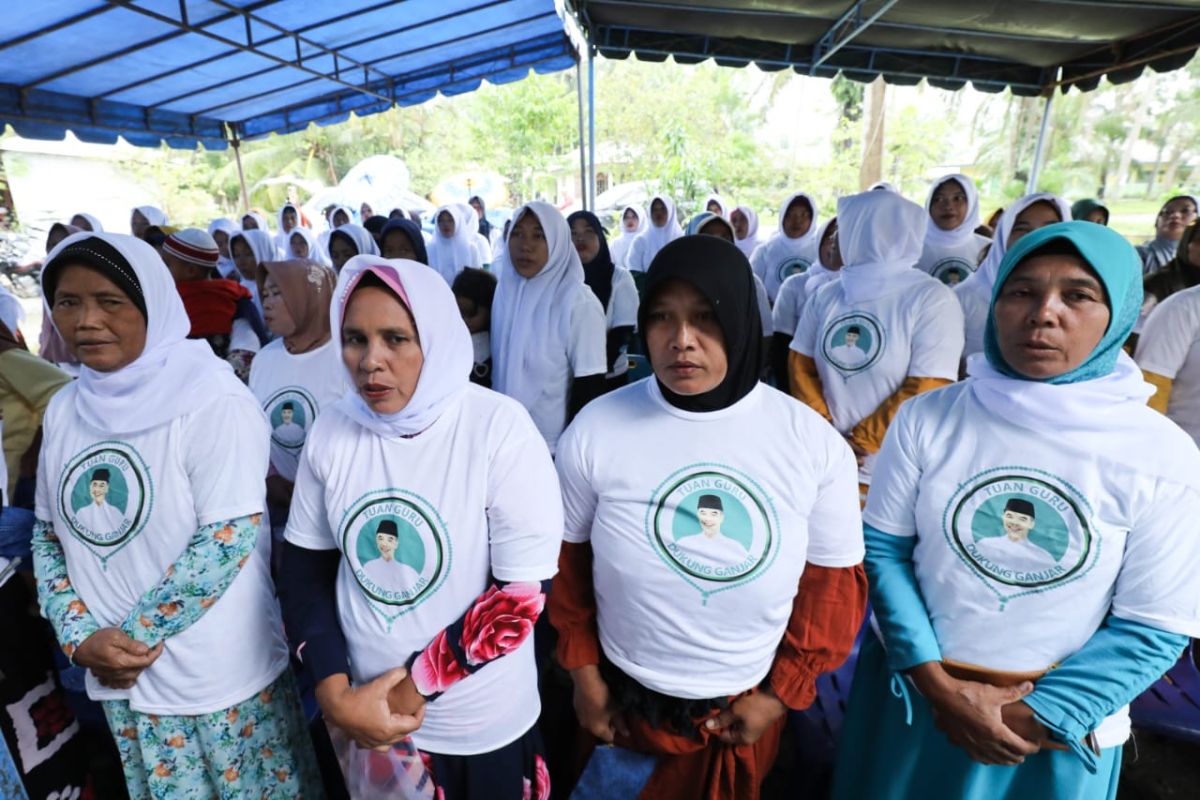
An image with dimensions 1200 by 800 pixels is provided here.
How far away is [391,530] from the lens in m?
1.20

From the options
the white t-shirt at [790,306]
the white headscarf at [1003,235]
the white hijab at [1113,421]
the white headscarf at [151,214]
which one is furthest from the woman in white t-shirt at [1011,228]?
the white headscarf at [151,214]

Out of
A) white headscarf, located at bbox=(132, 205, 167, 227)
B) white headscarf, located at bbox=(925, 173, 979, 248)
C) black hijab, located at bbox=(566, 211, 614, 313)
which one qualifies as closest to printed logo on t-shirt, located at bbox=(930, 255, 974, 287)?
white headscarf, located at bbox=(925, 173, 979, 248)

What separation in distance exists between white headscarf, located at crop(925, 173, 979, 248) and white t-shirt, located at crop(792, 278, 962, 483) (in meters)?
1.83

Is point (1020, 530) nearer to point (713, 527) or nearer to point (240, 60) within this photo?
point (713, 527)

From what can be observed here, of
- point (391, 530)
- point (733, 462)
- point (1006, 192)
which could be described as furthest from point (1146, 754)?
point (1006, 192)

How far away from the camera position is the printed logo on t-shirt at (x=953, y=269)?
12.3 feet

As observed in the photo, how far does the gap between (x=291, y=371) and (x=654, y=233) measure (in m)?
5.69

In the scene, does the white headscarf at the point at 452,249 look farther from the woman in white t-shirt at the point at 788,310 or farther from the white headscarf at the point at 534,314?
the woman in white t-shirt at the point at 788,310

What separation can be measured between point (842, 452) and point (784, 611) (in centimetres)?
34

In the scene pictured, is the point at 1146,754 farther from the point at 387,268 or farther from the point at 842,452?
the point at 387,268

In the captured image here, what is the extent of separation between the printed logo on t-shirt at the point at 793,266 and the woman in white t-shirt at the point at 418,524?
166 inches

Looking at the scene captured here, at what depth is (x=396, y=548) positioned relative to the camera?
47.5 inches

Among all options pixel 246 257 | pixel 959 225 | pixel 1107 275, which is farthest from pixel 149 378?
pixel 246 257

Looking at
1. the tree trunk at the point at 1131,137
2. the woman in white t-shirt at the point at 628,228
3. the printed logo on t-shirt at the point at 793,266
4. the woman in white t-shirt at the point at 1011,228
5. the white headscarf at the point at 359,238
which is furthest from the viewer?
the tree trunk at the point at 1131,137
